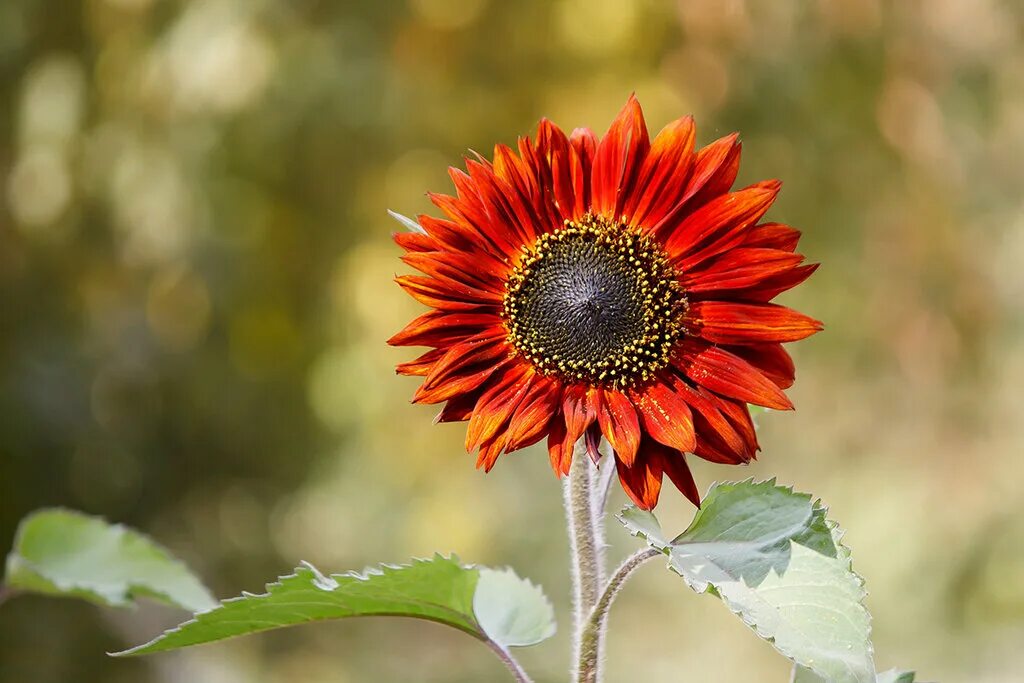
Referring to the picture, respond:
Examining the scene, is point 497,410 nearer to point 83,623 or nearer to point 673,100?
point 673,100

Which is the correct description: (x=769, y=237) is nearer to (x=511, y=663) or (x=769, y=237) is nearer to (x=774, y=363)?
(x=774, y=363)

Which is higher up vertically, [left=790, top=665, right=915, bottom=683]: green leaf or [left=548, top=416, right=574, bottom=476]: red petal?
[left=548, top=416, right=574, bottom=476]: red petal

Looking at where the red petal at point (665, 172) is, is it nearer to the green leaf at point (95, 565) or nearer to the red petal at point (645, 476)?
the red petal at point (645, 476)

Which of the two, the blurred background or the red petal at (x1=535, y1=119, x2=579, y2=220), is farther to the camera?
the blurred background

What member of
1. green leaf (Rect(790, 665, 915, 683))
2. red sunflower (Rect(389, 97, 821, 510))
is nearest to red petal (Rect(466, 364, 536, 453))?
red sunflower (Rect(389, 97, 821, 510))

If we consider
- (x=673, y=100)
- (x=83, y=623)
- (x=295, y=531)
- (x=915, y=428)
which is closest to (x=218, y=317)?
(x=295, y=531)

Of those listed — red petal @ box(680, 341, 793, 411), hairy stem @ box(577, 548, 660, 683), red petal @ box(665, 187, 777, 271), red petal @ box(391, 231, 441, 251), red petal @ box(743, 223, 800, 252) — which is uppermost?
red petal @ box(391, 231, 441, 251)

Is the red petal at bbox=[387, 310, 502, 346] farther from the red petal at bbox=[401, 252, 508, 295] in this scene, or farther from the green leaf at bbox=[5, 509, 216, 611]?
the green leaf at bbox=[5, 509, 216, 611]
